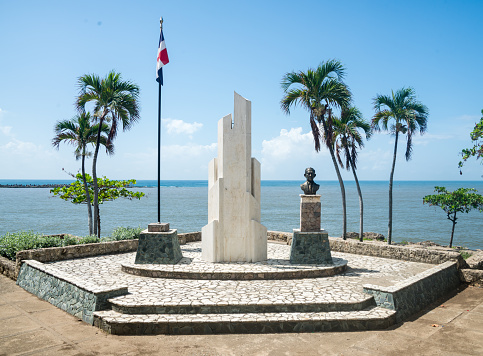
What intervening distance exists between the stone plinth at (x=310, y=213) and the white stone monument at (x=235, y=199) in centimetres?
138

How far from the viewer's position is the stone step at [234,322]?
765 centimetres

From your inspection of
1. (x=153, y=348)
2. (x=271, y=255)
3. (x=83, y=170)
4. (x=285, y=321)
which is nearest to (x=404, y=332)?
(x=285, y=321)

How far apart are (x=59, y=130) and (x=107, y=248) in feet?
24.0

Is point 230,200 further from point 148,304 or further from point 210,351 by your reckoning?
point 210,351

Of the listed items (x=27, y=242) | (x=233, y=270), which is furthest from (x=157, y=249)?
(x=27, y=242)

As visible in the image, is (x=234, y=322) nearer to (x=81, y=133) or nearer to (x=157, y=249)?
(x=157, y=249)

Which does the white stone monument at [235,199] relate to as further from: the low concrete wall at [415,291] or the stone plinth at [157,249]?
the low concrete wall at [415,291]

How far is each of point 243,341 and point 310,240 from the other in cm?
526

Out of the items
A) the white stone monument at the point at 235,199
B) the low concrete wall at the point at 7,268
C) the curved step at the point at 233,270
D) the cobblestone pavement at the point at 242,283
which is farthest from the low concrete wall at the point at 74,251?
the white stone monument at the point at 235,199

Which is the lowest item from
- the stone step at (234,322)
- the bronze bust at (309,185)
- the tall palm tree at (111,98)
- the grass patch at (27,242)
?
the stone step at (234,322)

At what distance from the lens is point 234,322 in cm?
775

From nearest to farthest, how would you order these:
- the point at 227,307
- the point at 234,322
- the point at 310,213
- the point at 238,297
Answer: the point at 234,322
the point at 227,307
the point at 238,297
the point at 310,213

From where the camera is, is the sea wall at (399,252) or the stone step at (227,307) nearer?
the stone step at (227,307)

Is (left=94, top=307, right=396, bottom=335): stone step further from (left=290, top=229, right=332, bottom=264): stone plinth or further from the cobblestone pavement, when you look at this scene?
(left=290, top=229, right=332, bottom=264): stone plinth
